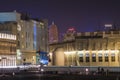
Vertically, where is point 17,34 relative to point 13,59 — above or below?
above

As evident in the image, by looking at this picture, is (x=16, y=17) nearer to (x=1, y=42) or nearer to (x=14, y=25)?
(x=14, y=25)

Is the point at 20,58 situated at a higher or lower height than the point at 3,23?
lower

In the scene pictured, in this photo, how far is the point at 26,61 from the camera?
19938cm

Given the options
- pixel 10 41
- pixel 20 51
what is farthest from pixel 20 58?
pixel 10 41

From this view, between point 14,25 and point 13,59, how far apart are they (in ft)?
56.3

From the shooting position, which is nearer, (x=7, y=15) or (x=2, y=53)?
(x=2, y=53)

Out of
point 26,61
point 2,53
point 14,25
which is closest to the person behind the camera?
point 2,53

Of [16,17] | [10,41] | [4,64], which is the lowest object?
[4,64]

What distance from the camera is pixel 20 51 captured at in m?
191

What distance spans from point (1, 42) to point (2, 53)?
195 inches

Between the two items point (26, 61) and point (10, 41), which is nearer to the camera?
point (10, 41)

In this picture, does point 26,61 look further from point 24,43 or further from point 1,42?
point 1,42

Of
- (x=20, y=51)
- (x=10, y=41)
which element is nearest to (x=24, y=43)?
(x=20, y=51)

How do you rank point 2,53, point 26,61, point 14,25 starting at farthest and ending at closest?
point 26,61 → point 14,25 → point 2,53
